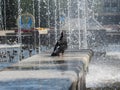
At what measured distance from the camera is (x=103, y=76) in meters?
10.7

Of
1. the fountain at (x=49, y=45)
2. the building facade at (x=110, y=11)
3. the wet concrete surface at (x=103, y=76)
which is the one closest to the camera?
the fountain at (x=49, y=45)

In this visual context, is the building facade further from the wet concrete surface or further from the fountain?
the wet concrete surface

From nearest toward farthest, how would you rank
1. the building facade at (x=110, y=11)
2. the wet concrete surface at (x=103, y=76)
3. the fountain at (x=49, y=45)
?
1. the fountain at (x=49, y=45)
2. the wet concrete surface at (x=103, y=76)
3. the building facade at (x=110, y=11)

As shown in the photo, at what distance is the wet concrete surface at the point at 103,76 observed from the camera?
9.02 meters

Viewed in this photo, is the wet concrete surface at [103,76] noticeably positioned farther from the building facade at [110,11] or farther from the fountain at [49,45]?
the building facade at [110,11]

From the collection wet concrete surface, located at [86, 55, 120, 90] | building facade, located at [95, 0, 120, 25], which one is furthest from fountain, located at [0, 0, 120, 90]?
building facade, located at [95, 0, 120, 25]

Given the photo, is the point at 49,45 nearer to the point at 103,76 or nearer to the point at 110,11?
the point at 103,76

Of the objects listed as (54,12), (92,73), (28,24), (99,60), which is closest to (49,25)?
(54,12)

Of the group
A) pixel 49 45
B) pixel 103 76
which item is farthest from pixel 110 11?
pixel 103 76

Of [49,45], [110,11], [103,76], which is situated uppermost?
[110,11]

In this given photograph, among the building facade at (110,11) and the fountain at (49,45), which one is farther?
the building facade at (110,11)

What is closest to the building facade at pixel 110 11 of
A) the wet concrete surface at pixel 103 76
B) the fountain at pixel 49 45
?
the fountain at pixel 49 45

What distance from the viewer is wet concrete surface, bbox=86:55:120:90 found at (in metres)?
9.02

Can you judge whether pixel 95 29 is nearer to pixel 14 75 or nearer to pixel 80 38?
pixel 80 38
